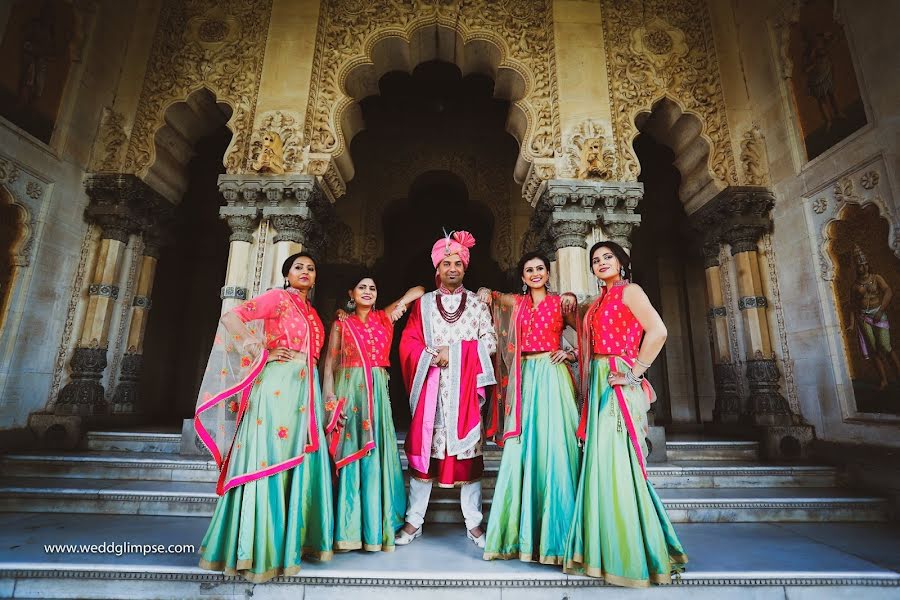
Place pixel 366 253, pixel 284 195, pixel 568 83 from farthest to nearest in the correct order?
pixel 366 253, pixel 568 83, pixel 284 195

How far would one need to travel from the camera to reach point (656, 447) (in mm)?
4785

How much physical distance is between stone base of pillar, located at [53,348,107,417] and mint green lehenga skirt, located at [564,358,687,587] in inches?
230

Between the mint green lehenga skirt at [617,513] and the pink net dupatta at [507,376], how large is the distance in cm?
49

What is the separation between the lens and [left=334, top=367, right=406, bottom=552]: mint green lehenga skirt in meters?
2.85

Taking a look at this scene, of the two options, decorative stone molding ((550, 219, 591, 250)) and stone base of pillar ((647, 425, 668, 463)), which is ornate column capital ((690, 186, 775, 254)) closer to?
decorative stone molding ((550, 219, 591, 250))

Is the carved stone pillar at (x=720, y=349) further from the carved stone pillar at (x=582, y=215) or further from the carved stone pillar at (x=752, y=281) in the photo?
the carved stone pillar at (x=582, y=215)

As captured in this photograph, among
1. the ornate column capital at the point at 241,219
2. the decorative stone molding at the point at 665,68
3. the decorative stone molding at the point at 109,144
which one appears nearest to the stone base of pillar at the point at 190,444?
the ornate column capital at the point at 241,219

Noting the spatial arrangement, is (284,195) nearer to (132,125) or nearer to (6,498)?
(132,125)

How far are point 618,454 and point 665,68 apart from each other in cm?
603

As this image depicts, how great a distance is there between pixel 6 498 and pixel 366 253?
5.66 metres

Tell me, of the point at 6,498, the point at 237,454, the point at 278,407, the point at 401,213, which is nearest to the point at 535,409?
the point at 278,407

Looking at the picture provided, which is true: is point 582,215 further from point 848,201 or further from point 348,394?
point 348,394

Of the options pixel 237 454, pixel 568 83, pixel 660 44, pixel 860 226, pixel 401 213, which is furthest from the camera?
pixel 401 213

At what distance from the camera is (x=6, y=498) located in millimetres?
3787
